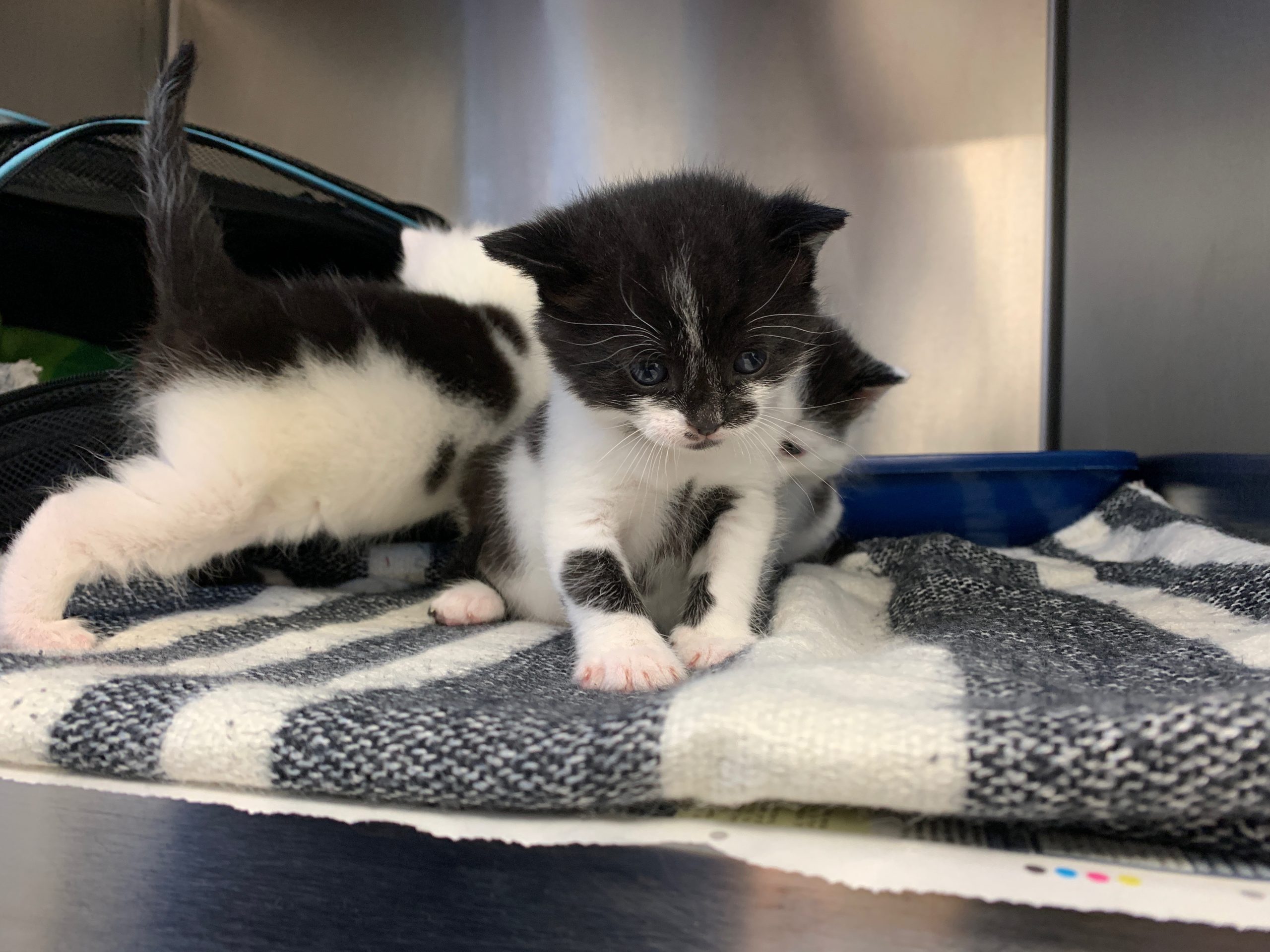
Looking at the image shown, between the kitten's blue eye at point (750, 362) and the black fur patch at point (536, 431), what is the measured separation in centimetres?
34

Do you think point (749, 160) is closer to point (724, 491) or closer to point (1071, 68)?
point (1071, 68)

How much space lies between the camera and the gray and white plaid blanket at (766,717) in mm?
Answer: 594

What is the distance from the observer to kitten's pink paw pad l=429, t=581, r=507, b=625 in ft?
4.40

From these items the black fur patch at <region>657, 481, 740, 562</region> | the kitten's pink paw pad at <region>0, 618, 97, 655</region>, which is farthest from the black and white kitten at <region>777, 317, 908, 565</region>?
the kitten's pink paw pad at <region>0, 618, 97, 655</region>

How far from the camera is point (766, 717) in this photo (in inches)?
25.7

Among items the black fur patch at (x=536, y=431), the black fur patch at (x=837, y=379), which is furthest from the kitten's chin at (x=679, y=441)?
the black fur patch at (x=837, y=379)

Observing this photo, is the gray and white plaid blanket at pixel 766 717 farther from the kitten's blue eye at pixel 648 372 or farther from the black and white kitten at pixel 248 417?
the kitten's blue eye at pixel 648 372

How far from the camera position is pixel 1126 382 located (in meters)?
1.89

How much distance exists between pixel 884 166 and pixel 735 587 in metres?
1.50

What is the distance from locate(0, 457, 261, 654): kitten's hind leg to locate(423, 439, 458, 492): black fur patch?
0.30m

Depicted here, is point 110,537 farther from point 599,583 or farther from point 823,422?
point 823,422

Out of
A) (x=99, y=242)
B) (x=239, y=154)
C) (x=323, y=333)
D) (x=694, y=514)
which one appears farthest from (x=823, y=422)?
(x=99, y=242)

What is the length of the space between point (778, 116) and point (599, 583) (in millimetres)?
1582

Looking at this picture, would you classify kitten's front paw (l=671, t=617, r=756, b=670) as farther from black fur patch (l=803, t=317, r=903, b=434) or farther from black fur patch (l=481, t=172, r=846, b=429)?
black fur patch (l=803, t=317, r=903, b=434)
